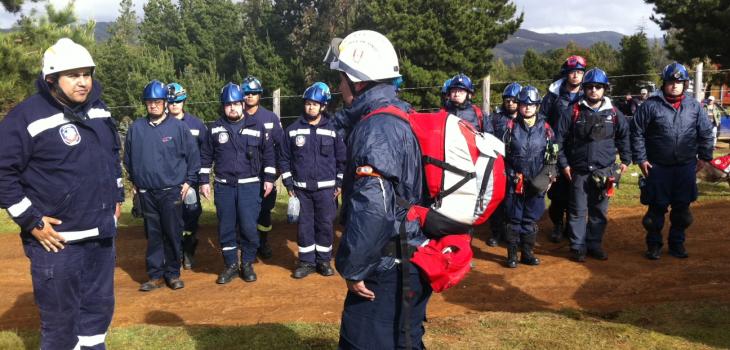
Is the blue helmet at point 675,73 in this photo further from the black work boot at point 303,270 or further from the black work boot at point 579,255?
the black work boot at point 303,270

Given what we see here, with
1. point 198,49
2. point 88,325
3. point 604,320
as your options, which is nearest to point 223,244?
point 88,325

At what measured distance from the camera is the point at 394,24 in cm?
3631

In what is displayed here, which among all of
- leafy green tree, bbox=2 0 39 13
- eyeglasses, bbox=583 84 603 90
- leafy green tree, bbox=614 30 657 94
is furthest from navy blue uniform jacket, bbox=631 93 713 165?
leafy green tree, bbox=614 30 657 94

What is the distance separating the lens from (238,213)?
7.40 meters

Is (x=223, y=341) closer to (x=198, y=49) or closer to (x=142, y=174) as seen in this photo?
(x=142, y=174)

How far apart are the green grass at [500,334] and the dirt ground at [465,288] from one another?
1.78ft

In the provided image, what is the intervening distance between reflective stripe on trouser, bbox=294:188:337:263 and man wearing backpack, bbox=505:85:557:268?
2228 millimetres

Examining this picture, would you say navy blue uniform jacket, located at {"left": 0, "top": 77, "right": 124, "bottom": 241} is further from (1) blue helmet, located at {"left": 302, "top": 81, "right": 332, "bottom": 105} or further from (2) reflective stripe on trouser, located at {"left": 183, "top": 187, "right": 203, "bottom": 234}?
(2) reflective stripe on trouser, located at {"left": 183, "top": 187, "right": 203, "bottom": 234}

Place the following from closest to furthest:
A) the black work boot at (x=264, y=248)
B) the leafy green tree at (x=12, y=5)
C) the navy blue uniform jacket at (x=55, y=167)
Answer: the navy blue uniform jacket at (x=55, y=167)
the black work boot at (x=264, y=248)
the leafy green tree at (x=12, y=5)

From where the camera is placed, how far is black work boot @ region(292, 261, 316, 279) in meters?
7.64

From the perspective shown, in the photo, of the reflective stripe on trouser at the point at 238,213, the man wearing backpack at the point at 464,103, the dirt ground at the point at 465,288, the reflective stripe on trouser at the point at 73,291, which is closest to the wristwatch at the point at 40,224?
the reflective stripe on trouser at the point at 73,291

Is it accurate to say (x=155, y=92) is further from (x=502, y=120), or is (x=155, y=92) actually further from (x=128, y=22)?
(x=128, y=22)

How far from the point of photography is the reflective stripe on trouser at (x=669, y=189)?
297 inches

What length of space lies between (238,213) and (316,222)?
3.15ft
